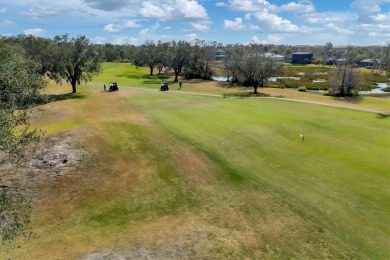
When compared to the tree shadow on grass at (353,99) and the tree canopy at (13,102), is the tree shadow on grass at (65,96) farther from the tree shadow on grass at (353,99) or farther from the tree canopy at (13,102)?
the tree shadow on grass at (353,99)

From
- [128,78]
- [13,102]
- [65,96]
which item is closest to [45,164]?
[13,102]

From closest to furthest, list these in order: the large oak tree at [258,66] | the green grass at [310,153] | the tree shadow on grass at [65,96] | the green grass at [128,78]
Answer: the green grass at [310,153] → the tree shadow on grass at [65,96] → the large oak tree at [258,66] → the green grass at [128,78]

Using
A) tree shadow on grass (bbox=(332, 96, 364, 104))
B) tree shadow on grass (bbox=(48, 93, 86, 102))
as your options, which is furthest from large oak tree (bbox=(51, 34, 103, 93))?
tree shadow on grass (bbox=(332, 96, 364, 104))

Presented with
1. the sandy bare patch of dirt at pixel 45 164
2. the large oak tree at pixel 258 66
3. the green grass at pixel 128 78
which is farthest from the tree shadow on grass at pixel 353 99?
the sandy bare patch of dirt at pixel 45 164

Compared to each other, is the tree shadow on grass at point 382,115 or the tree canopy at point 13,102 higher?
the tree canopy at point 13,102

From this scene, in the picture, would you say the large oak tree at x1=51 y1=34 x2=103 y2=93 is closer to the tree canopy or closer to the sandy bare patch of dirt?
the sandy bare patch of dirt

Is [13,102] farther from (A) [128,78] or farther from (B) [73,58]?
(A) [128,78]

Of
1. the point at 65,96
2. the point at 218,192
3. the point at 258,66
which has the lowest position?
the point at 218,192

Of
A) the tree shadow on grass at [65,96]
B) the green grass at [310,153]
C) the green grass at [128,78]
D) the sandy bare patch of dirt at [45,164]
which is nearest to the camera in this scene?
the green grass at [310,153]
